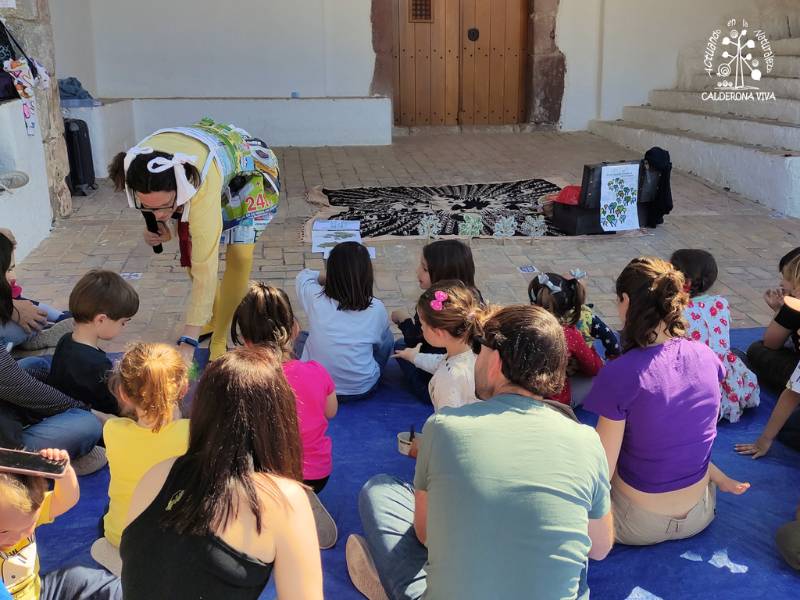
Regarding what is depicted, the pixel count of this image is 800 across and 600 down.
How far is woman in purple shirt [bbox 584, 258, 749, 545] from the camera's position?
2.07 m

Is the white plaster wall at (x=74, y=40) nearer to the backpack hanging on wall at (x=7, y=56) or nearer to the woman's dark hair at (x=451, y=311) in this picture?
the backpack hanging on wall at (x=7, y=56)

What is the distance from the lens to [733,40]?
956 cm

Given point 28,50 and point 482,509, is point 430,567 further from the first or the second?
point 28,50

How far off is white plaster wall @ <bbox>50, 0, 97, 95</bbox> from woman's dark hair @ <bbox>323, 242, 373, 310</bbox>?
5.89m

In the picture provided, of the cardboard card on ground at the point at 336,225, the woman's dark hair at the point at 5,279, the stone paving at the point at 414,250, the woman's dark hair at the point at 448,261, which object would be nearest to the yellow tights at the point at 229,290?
the stone paving at the point at 414,250

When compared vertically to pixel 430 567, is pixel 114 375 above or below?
above

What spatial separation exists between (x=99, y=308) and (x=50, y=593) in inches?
43.0

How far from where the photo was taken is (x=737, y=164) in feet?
23.2

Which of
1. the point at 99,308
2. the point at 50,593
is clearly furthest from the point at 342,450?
the point at 50,593

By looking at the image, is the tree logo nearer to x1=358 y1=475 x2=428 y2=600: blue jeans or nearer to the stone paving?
the stone paving

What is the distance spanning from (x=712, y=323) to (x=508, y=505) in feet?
6.01

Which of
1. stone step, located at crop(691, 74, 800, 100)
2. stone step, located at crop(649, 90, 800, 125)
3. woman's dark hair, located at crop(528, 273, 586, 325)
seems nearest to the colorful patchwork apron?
woman's dark hair, located at crop(528, 273, 586, 325)

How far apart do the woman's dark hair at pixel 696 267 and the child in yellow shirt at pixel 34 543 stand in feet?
7.27

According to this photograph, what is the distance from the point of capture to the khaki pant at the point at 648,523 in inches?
87.7
